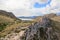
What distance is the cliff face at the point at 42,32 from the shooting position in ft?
107

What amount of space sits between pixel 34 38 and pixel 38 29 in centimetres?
198

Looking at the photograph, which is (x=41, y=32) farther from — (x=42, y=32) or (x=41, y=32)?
(x=42, y=32)

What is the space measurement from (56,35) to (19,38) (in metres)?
6.77

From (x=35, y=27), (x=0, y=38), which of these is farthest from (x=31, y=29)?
(x=0, y=38)

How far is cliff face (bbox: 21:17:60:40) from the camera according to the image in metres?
32.6

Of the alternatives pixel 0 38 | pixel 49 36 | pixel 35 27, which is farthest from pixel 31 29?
pixel 0 38

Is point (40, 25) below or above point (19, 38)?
above

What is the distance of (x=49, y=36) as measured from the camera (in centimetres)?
3338

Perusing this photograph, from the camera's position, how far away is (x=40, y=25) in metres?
34.2

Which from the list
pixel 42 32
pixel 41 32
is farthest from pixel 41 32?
pixel 42 32

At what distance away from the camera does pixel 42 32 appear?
3350 centimetres

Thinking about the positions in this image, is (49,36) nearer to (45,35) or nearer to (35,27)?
(45,35)

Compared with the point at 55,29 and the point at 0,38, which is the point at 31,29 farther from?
the point at 0,38

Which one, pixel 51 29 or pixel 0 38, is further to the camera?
pixel 0 38
